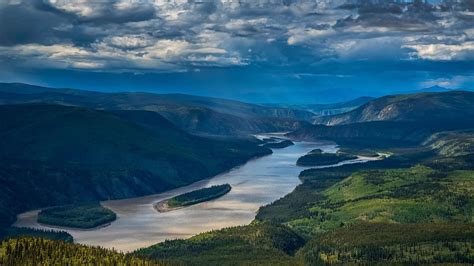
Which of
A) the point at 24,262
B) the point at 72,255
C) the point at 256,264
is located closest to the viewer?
the point at 24,262

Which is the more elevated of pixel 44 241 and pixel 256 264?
pixel 44 241

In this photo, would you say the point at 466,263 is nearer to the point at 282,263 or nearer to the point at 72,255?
A: the point at 282,263

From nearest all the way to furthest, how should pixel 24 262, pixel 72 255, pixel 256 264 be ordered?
pixel 24 262 → pixel 72 255 → pixel 256 264

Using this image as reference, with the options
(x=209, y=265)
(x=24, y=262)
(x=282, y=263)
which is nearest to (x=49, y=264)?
(x=24, y=262)

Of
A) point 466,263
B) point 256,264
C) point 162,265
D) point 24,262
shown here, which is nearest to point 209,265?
point 256,264

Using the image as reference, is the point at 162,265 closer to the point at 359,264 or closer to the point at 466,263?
the point at 359,264

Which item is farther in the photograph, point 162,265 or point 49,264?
point 162,265
